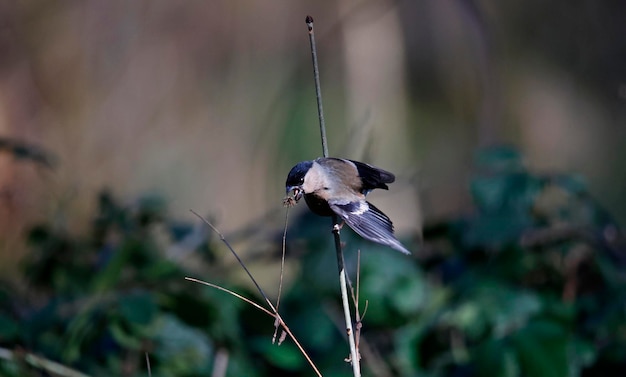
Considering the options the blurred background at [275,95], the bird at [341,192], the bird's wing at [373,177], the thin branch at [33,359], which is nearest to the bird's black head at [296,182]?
the bird at [341,192]

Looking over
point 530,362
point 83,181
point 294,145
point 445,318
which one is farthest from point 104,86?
point 530,362

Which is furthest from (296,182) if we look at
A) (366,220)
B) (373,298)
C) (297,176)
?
(373,298)

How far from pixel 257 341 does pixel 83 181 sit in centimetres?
177

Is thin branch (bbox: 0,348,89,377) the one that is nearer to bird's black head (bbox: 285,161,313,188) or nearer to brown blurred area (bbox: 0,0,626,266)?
bird's black head (bbox: 285,161,313,188)

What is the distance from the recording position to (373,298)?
2215 millimetres

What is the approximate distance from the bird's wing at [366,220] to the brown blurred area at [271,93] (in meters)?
2.12

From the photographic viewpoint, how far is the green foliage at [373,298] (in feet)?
6.05

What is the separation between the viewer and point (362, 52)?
3.83 meters

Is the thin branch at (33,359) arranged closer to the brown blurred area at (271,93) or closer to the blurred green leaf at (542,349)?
the blurred green leaf at (542,349)

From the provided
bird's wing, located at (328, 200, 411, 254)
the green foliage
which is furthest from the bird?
the green foliage

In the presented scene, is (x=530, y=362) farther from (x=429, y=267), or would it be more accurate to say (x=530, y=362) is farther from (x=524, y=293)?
(x=429, y=267)

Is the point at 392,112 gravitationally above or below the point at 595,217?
above

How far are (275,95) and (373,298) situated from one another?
2197 mm

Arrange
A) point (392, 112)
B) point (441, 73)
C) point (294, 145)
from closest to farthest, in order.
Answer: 1. point (294, 145)
2. point (392, 112)
3. point (441, 73)
